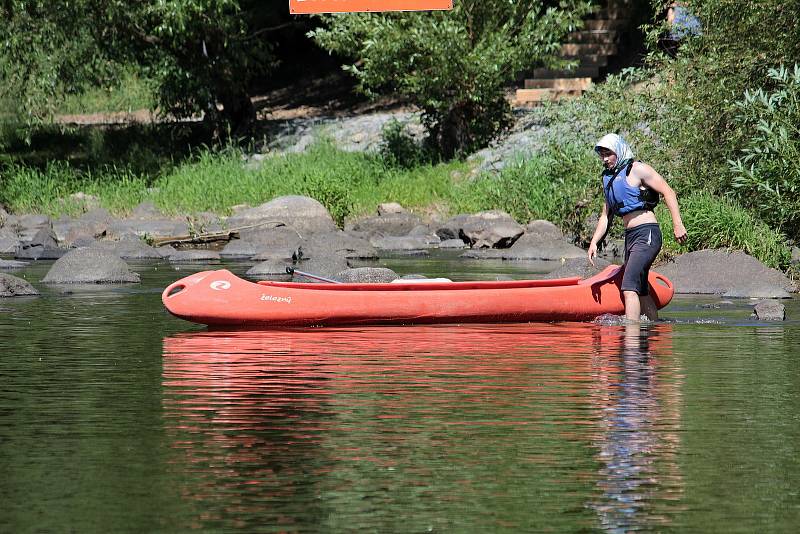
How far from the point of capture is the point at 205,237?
23031 millimetres

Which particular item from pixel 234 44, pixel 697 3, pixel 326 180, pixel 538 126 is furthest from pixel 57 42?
pixel 697 3

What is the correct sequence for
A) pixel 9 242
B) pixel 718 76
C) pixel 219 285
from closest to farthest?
pixel 219 285 < pixel 718 76 < pixel 9 242

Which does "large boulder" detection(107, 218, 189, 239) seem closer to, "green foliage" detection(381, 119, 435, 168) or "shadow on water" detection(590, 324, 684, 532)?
"green foliage" detection(381, 119, 435, 168)

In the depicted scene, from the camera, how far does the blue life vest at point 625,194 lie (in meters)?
12.2

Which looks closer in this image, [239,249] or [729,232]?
[729,232]

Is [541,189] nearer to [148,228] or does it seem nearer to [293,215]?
[293,215]

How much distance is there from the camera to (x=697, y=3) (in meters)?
17.9

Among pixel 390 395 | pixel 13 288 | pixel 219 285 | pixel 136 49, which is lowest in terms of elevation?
pixel 13 288

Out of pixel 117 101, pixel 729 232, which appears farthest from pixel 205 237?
pixel 117 101

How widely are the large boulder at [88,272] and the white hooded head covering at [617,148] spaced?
22.2ft

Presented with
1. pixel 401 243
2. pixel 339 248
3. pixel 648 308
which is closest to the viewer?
pixel 648 308

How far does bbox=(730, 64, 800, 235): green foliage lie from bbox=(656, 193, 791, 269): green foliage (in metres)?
0.26

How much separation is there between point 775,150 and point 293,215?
9.88m

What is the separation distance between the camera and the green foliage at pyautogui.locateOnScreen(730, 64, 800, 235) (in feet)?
51.1
